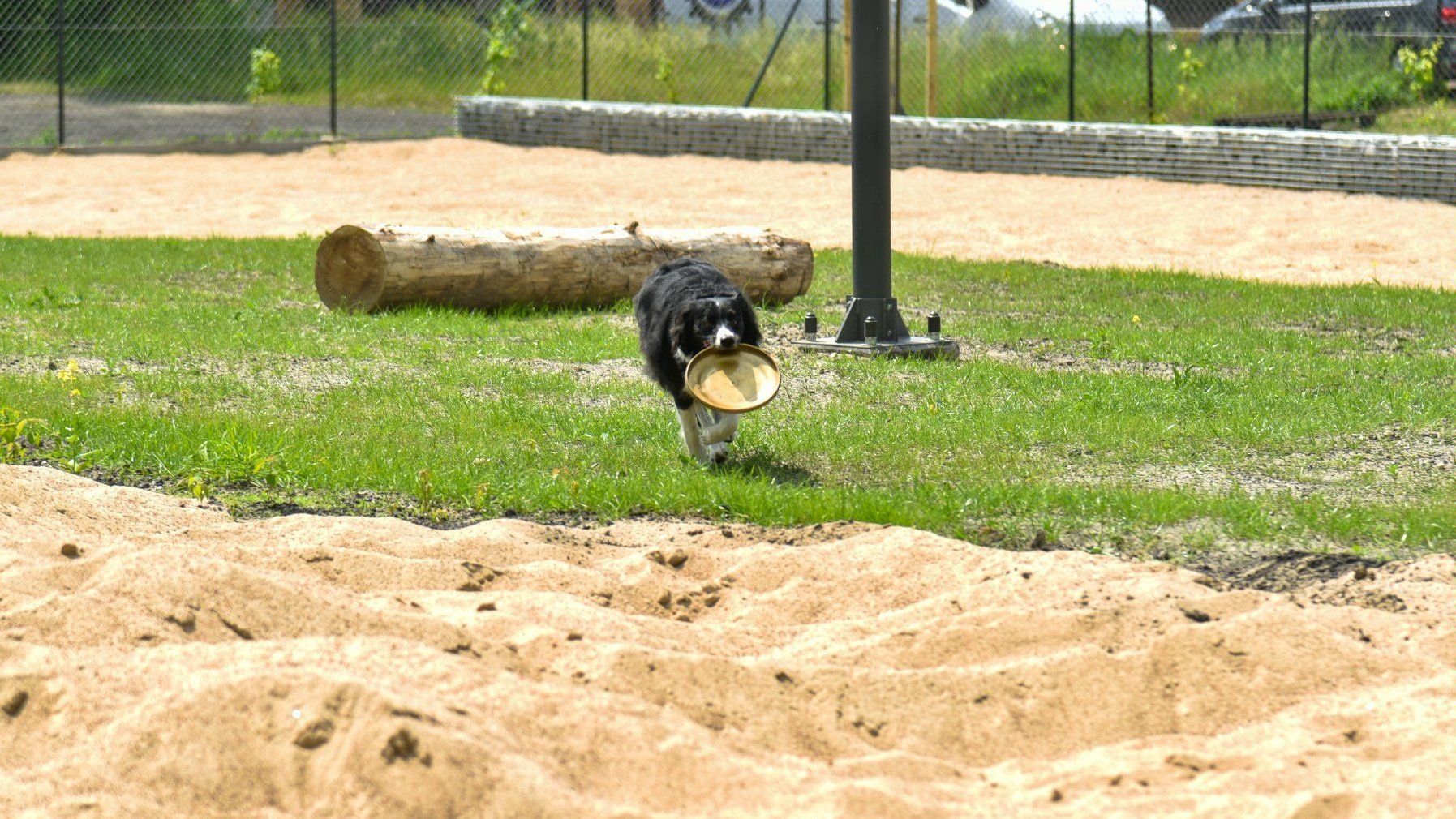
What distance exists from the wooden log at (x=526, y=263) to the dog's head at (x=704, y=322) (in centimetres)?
419

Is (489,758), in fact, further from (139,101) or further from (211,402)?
(139,101)

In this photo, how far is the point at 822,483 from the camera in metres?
6.53

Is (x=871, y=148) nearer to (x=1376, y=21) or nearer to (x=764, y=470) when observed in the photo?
(x=764, y=470)

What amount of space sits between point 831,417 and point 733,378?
1.22 m

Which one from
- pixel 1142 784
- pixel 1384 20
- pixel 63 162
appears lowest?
pixel 1142 784

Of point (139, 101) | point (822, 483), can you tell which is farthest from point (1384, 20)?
point (139, 101)

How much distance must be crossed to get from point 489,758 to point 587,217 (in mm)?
13377

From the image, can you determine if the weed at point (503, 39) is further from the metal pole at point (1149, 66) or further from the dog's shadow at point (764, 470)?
the dog's shadow at point (764, 470)

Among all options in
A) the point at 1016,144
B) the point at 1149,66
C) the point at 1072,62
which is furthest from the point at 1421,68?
the point at 1016,144

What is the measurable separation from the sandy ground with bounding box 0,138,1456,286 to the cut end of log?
16.6ft

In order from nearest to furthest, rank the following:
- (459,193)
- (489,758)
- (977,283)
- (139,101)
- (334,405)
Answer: (489,758)
(334,405)
(977,283)
(459,193)
(139,101)

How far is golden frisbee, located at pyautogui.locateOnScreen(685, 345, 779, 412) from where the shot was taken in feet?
21.0

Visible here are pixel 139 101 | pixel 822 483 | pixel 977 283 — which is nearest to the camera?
pixel 822 483

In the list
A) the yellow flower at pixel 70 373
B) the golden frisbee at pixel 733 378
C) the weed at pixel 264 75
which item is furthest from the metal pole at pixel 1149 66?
the yellow flower at pixel 70 373
